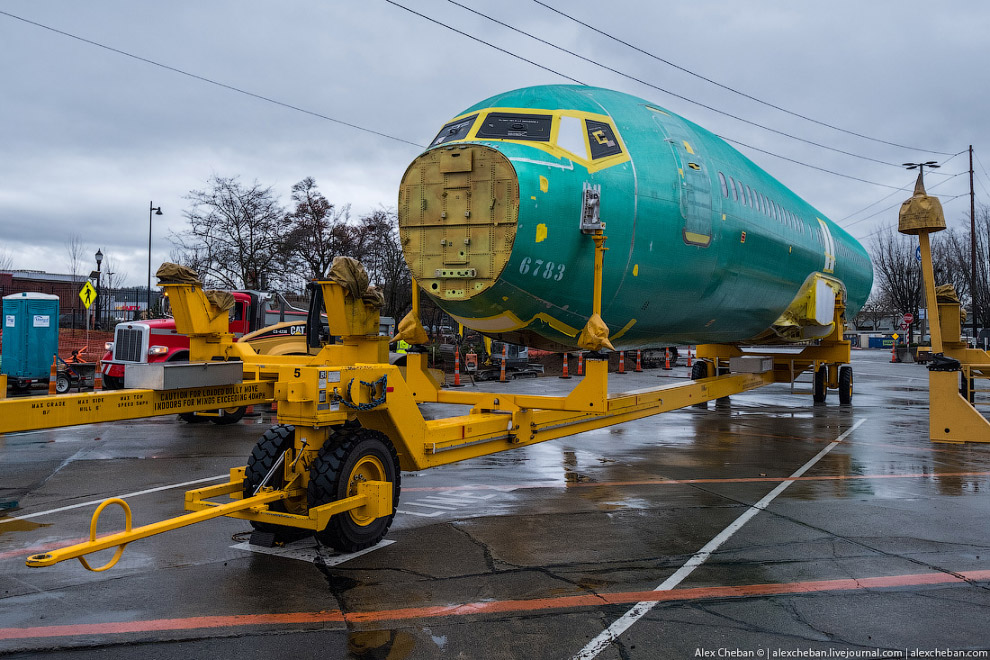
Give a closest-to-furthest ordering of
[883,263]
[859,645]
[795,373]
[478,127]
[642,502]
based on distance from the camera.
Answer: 1. [859,645]
2. [478,127]
3. [642,502]
4. [795,373]
5. [883,263]

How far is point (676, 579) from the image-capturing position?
5.02 metres

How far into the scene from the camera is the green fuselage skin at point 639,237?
5652 mm

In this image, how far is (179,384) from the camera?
4.79 meters

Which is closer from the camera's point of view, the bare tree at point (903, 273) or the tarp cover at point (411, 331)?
the tarp cover at point (411, 331)

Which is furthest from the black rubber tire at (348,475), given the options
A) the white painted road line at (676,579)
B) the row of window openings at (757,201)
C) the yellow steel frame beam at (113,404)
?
the row of window openings at (757,201)

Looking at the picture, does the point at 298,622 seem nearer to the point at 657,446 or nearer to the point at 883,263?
the point at 657,446

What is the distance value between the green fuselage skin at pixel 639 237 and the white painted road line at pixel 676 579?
1991 mm

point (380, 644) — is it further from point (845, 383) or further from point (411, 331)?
point (845, 383)

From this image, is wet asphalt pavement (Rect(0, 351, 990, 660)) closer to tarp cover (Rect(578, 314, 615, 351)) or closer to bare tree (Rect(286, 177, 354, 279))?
tarp cover (Rect(578, 314, 615, 351))

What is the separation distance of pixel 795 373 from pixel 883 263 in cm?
5370

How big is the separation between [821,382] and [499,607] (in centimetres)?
1497

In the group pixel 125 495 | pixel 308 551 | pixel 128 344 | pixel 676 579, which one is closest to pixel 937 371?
pixel 676 579

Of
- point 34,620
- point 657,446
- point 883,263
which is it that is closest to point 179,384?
point 34,620

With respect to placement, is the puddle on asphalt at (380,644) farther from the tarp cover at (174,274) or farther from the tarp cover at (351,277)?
the tarp cover at (174,274)
